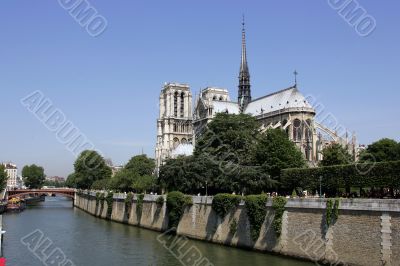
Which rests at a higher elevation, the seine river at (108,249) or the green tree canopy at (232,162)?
the green tree canopy at (232,162)

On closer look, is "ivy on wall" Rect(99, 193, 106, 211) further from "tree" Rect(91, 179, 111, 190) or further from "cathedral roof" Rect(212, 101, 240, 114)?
"cathedral roof" Rect(212, 101, 240, 114)

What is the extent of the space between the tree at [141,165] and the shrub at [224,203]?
5901cm

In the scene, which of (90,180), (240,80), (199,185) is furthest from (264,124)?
(90,180)

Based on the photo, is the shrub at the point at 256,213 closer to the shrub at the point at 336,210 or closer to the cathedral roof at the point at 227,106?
the shrub at the point at 336,210

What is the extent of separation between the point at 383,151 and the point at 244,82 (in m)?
42.4

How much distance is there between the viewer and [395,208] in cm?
2625

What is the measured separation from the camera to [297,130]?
78.9 metres

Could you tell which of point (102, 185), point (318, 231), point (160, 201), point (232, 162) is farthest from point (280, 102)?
point (318, 231)

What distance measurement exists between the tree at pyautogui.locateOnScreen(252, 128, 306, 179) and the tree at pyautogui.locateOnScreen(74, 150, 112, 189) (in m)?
64.7

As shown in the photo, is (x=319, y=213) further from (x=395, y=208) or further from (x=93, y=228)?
(x=93, y=228)

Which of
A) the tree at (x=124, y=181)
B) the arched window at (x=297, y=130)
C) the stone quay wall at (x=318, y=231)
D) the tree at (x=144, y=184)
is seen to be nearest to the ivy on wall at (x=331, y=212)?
the stone quay wall at (x=318, y=231)

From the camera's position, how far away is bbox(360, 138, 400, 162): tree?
61.4m

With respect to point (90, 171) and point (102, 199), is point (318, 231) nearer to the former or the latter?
point (102, 199)

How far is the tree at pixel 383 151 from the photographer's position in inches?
2419
